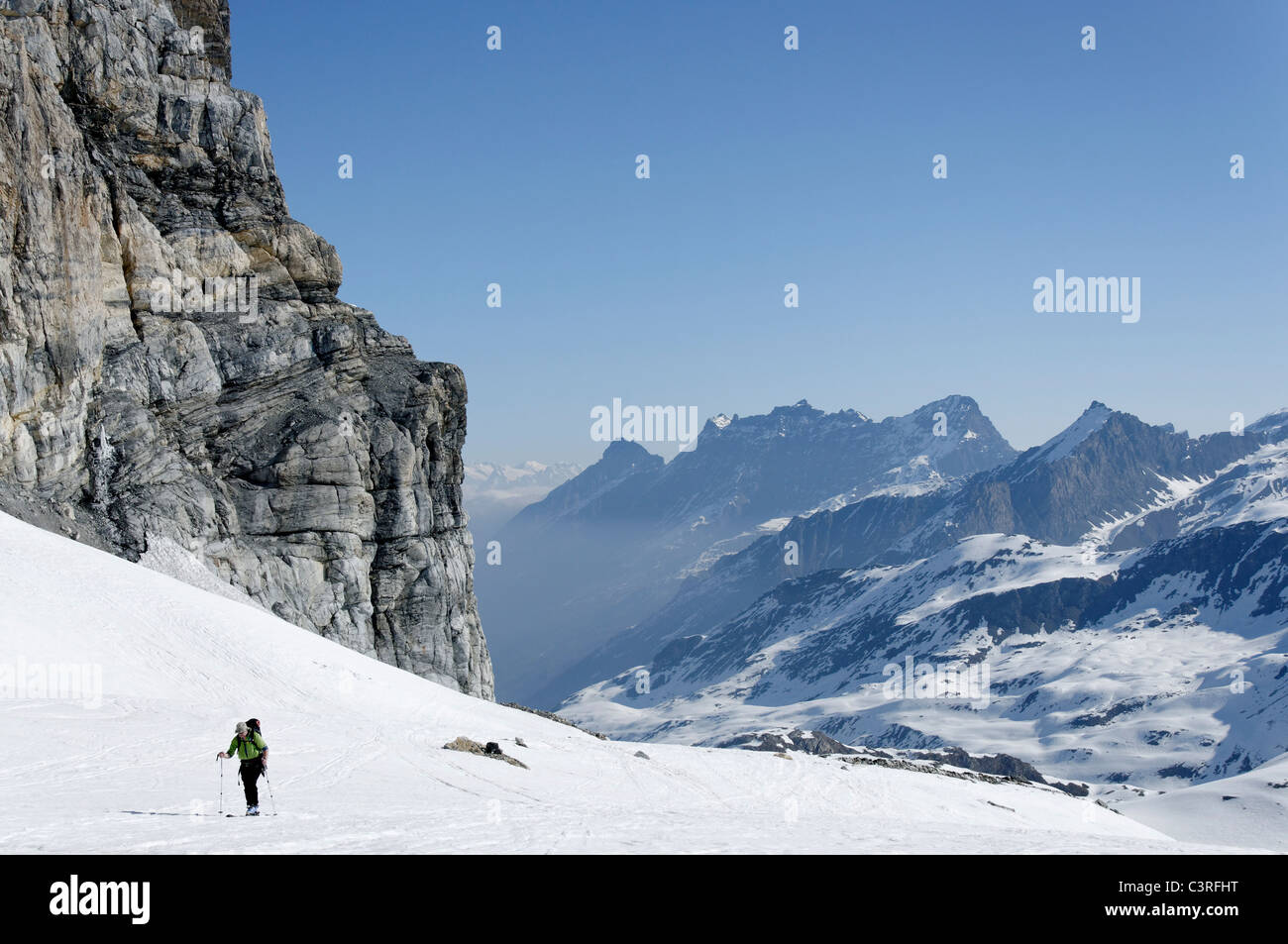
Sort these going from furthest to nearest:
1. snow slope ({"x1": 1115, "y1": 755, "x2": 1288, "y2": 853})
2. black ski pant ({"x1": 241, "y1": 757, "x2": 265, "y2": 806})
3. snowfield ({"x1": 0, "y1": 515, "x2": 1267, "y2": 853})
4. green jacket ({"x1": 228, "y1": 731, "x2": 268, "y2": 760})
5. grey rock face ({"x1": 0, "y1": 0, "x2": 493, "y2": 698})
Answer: snow slope ({"x1": 1115, "y1": 755, "x2": 1288, "y2": 853}), grey rock face ({"x1": 0, "y1": 0, "x2": 493, "y2": 698}), green jacket ({"x1": 228, "y1": 731, "x2": 268, "y2": 760}), black ski pant ({"x1": 241, "y1": 757, "x2": 265, "y2": 806}), snowfield ({"x1": 0, "y1": 515, "x2": 1267, "y2": 853})

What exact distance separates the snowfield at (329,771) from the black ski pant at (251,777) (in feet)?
2.55

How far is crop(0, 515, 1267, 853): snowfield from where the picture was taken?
20.2m

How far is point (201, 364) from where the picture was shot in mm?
70188

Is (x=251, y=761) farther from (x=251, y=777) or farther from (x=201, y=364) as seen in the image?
(x=201, y=364)

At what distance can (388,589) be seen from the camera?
7562 cm

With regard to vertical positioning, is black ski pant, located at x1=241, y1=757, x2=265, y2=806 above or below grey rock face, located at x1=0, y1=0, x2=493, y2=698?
below

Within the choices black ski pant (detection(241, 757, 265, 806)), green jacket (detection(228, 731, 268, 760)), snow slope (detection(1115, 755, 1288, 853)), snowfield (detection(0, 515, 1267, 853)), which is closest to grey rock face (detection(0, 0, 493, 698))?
snowfield (detection(0, 515, 1267, 853))

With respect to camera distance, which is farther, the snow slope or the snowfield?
the snow slope

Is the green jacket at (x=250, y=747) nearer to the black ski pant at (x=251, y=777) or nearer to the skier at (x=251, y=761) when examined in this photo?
the skier at (x=251, y=761)

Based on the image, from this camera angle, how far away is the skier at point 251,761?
2188 cm

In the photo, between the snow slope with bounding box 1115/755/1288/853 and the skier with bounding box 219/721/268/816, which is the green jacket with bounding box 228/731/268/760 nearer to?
the skier with bounding box 219/721/268/816
